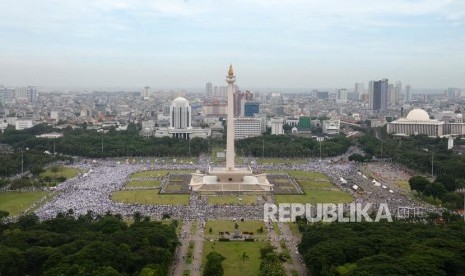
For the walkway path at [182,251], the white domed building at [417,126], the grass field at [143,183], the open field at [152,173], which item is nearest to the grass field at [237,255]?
the walkway path at [182,251]

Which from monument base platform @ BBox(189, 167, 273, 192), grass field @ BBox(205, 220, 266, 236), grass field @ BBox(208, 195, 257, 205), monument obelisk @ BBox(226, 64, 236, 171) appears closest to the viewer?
grass field @ BBox(205, 220, 266, 236)

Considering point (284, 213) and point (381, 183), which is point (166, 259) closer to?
point (284, 213)

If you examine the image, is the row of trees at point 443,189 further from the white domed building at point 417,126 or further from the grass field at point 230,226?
the white domed building at point 417,126

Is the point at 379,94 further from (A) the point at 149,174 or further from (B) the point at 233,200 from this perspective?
(B) the point at 233,200

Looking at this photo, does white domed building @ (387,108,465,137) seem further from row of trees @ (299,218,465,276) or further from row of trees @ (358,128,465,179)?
row of trees @ (299,218,465,276)

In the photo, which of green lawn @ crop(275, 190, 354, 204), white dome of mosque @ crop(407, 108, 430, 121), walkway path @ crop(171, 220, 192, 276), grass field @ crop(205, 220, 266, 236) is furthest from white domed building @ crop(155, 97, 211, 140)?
walkway path @ crop(171, 220, 192, 276)

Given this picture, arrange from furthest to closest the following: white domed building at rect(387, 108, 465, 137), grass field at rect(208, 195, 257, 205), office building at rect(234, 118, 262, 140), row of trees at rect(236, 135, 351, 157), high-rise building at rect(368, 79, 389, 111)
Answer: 1. high-rise building at rect(368, 79, 389, 111)
2. office building at rect(234, 118, 262, 140)
3. white domed building at rect(387, 108, 465, 137)
4. row of trees at rect(236, 135, 351, 157)
5. grass field at rect(208, 195, 257, 205)

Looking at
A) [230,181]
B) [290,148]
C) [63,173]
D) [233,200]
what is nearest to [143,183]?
[230,181]
